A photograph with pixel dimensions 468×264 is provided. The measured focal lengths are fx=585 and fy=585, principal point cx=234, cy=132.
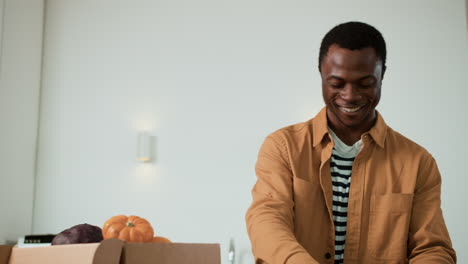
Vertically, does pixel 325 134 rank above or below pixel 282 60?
below

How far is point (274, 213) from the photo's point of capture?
1404 mm

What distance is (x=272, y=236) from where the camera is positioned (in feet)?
4.38

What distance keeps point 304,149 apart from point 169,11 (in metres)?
2.93

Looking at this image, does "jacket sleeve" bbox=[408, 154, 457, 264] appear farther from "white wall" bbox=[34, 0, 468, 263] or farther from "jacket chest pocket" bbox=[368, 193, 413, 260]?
"white wall" bbox=[34, 0, 468, 263]

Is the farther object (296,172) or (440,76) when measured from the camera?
(440,76)

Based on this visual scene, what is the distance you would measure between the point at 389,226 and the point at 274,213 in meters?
0.31

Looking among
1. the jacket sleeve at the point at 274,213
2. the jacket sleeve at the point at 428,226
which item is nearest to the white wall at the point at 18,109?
the jacket sleeve at the point at 274,213

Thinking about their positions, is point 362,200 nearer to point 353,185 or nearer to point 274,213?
point 353,185

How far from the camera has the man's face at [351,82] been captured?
148 cm

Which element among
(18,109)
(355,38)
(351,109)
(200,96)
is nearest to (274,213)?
(351,109)

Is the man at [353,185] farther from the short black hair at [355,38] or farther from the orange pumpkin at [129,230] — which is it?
the orange pumpkin at [129,230]

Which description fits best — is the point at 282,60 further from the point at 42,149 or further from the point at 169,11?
the point at 42,149

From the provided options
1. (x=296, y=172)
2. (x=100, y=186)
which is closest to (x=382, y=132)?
(x=296, y=172)

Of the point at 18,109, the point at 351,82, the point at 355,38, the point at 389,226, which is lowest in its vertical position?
the point at 389,226
